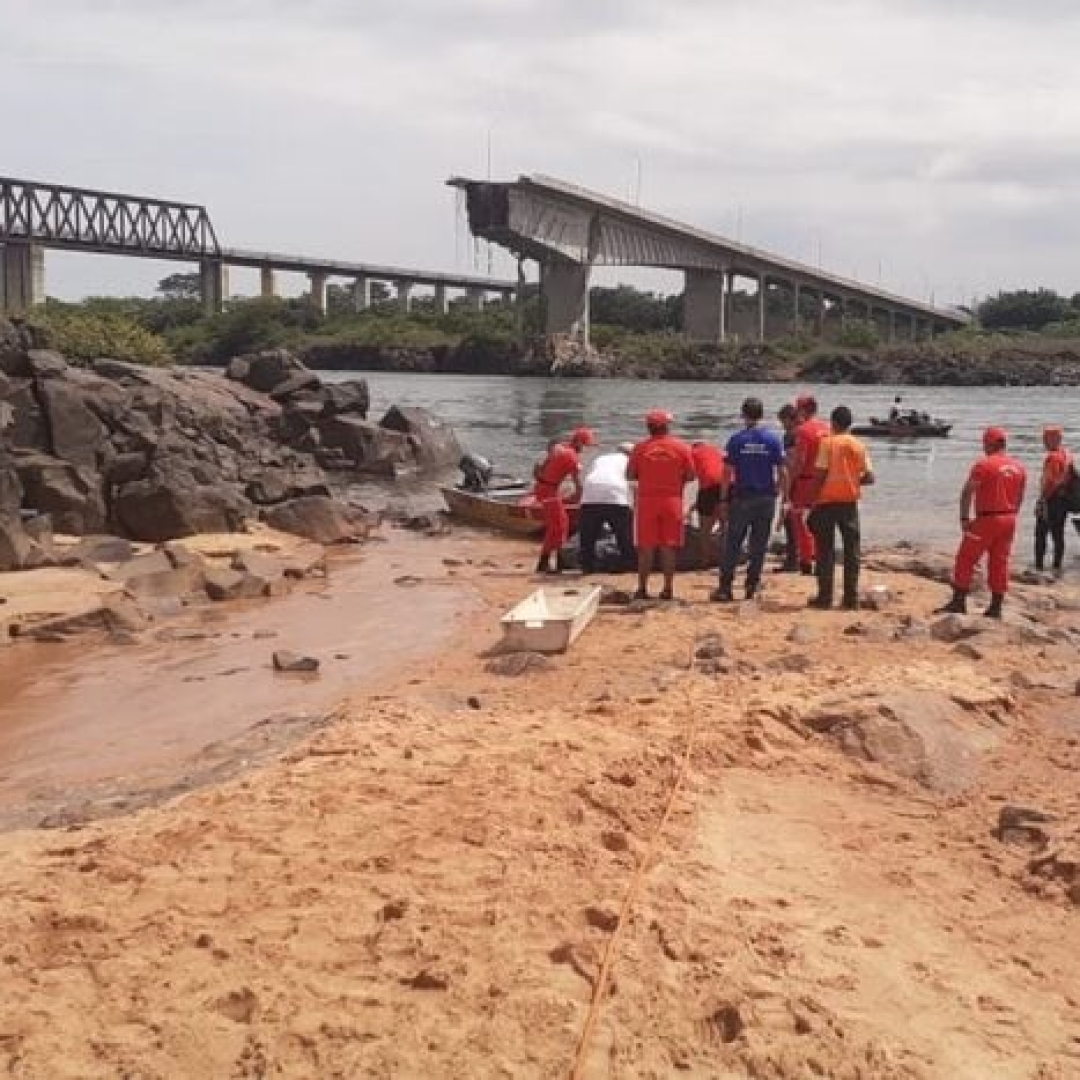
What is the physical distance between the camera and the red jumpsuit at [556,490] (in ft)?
54.0

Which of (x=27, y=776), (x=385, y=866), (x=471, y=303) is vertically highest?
(x=471, y=303)

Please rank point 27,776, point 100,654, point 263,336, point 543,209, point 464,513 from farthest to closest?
point 263,336, point 543,209, point 464,513, point 100,654, point 27,776

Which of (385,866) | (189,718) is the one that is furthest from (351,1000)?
(189,718)

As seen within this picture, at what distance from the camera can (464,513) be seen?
23.2 metres

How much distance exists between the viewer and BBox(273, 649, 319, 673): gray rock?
1148cm

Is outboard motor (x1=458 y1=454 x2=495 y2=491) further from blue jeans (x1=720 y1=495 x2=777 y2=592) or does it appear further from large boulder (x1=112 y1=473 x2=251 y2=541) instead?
blue jeans (x1=720 y1=495 x2=777 y2=592)

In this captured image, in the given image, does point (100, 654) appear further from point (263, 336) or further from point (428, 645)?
point (263, 336)

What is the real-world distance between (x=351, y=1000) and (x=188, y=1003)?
0.54 metres

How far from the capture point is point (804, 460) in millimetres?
14586

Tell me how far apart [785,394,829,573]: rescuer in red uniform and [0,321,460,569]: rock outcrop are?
836cm

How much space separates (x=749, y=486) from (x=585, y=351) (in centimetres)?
9669

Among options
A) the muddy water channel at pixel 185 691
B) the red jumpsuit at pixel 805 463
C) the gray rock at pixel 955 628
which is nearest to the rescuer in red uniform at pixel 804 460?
the red jumpsuit at pixel 805 463

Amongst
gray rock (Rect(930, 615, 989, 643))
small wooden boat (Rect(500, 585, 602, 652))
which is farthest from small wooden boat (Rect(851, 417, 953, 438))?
small wooden boat (Rect(500, 585, 602, 652))

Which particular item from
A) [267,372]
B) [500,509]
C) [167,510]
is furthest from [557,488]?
[267,372]
